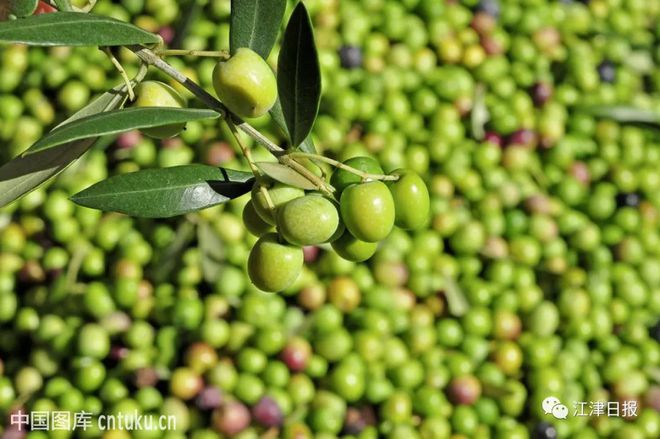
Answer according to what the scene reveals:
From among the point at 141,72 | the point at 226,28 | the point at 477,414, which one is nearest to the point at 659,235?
the point at 477,414

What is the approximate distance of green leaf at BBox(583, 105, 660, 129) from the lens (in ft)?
10.9

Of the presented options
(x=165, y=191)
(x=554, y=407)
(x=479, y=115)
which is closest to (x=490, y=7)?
(x=479, y=115)

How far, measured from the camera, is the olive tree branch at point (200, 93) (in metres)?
0.99

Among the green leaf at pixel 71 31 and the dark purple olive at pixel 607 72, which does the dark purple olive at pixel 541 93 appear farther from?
the green leaf at pixel 71 31

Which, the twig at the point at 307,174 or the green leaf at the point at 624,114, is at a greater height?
the twig at the point at 307,174

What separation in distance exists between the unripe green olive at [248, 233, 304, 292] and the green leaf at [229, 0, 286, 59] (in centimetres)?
30

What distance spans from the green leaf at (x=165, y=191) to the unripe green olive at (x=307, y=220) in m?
0.13

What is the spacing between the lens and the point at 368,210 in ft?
3.10

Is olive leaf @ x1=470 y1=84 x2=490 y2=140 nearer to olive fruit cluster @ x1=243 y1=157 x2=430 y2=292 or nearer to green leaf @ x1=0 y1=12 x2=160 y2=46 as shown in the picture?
olive fruit cluster @ x1=243 y1=157 x2=430 y2=292

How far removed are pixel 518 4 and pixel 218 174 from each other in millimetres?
2963

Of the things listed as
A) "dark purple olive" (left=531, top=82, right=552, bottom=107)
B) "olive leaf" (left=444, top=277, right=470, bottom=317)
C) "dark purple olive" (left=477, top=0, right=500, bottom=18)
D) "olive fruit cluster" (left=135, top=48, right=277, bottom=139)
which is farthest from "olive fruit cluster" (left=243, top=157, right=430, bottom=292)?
"dark purple olive" (left=477, top=0, right=500, bottom=18)

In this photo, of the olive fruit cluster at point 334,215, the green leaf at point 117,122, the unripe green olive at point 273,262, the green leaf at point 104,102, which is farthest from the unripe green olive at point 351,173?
the green leaf at point 104,102

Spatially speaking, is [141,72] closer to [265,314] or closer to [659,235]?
[265,314]

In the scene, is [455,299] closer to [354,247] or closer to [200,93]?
[354,247]
